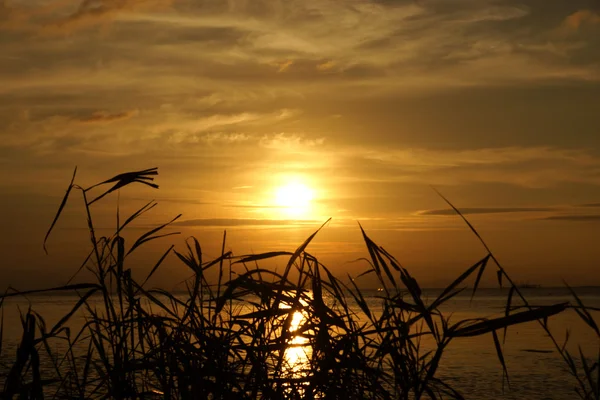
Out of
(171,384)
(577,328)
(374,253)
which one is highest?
(374,253)

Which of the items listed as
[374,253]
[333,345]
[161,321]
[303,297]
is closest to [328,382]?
[333,345]

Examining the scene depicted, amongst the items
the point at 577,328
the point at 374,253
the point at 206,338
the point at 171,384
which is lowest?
the point at 577,328

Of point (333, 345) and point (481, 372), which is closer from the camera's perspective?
point (333, 345)

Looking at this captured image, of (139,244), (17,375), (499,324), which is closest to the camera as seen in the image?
(499,324)

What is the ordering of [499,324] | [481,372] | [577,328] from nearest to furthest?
[499,324]
[481,372]
[577,328]

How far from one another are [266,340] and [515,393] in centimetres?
1015

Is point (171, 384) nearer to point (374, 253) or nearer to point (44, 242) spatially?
point (44, 242)

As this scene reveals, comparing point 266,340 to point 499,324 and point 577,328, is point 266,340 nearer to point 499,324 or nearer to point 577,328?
point 499,324

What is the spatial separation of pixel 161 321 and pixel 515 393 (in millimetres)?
10210

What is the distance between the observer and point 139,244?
13.8 ft

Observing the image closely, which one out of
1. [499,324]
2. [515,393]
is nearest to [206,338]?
[499,324]

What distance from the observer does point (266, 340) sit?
3.78 meters

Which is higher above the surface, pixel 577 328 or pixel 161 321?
pixel 161 321

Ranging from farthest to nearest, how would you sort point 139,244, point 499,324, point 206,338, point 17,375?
point 139,244 → point 206,338 → point 17,375 → point 499,324
